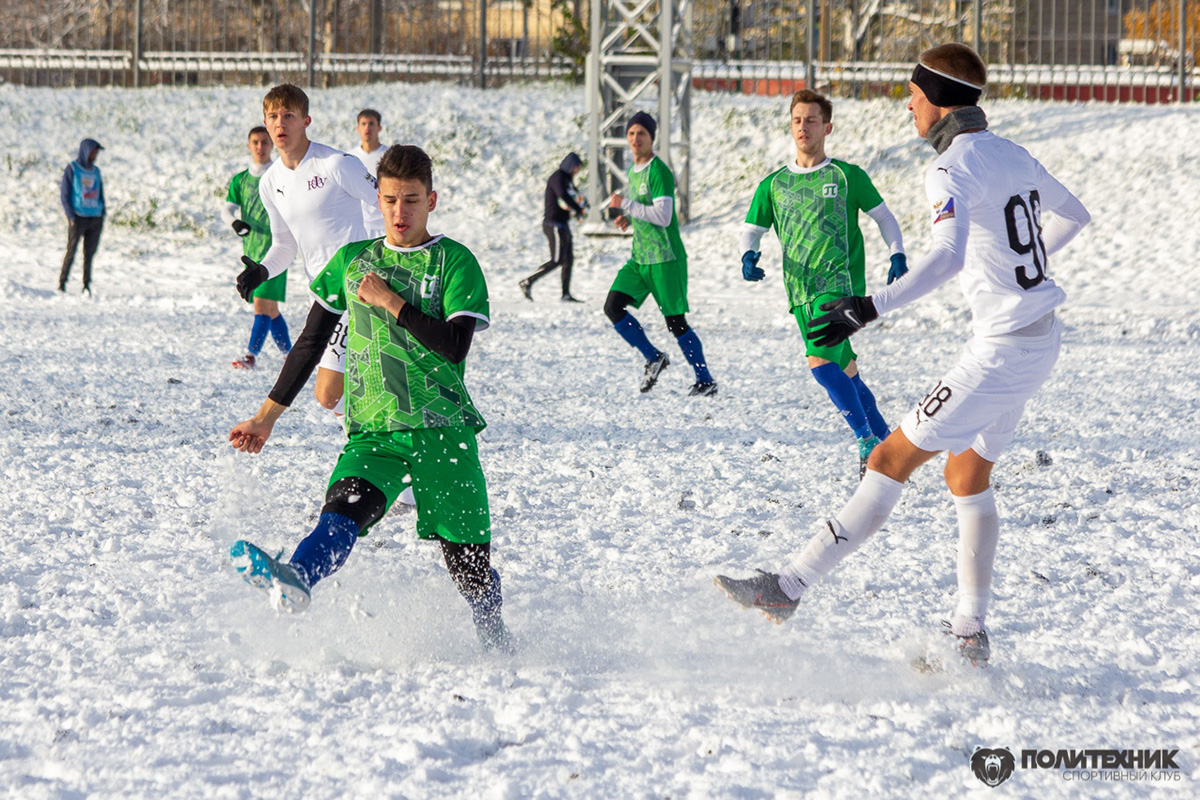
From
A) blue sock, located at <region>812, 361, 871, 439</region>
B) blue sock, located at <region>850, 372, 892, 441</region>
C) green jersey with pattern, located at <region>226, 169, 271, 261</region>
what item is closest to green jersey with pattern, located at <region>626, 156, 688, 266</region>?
blue sock, located at <region>850, 372, 892, 441</region>

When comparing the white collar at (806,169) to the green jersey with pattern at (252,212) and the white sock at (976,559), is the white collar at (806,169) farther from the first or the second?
the green jersey with pattern at (252,212)

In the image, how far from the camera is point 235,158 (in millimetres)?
23297

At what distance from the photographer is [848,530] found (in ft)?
12.3

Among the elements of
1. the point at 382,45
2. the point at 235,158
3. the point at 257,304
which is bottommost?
the point at 257,304

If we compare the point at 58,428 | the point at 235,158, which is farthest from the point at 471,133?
the point at 58,428

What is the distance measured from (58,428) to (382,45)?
21.3 metres

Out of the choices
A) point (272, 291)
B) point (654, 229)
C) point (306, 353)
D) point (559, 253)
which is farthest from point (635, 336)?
point (559, 253)

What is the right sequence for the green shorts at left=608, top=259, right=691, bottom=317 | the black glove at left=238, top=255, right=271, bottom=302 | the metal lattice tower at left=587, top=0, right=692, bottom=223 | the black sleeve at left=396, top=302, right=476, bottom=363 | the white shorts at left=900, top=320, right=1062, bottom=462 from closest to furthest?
the black sleeve at left=396, top=302, right=476, bottom=363 → the white shorts at left=900, top=320, right=1062, bottom=462 → the black glove at left=238, top=255, right=271, bottom=302 → the green shorts at left=608, top=259, right=691, bottom=317 → the metal lattice tower at left=587, top=0, right=692, bottom=223

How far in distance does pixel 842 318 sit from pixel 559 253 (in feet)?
38.9

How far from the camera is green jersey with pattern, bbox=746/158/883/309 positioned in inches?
258

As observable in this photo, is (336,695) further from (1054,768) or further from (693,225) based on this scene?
(693,225)

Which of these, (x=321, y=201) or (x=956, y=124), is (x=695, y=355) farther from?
(x=956, y=124)

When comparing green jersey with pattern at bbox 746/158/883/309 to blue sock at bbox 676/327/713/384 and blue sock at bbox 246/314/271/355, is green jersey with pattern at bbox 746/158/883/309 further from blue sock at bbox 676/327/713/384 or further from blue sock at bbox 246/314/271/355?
blue sock at bbox 246/314/271/355

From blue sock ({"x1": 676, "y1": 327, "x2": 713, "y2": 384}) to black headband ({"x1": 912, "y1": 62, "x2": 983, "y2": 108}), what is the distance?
5052 mm
